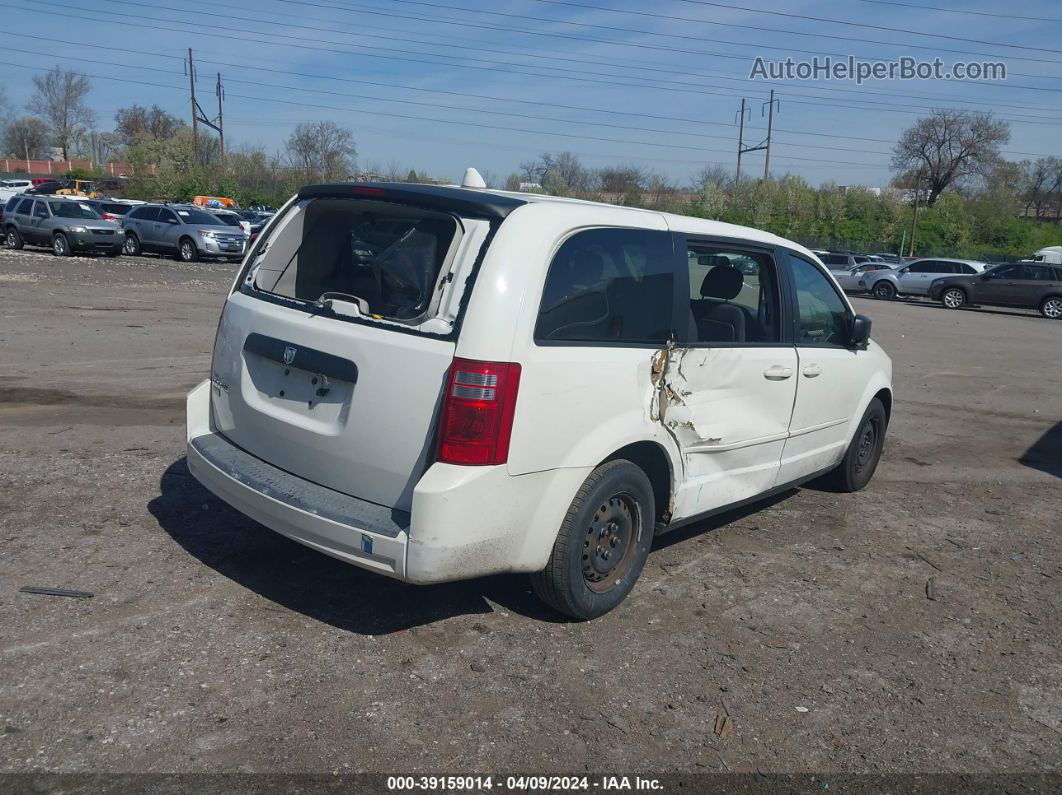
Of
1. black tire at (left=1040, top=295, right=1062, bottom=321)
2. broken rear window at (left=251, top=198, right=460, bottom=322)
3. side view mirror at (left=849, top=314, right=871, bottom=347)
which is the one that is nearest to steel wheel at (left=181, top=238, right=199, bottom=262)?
broken rear window at (left=251, top=198, right=460, bottom=322)

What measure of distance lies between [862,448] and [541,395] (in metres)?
3.88

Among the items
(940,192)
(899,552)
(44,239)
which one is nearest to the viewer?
(899,552)

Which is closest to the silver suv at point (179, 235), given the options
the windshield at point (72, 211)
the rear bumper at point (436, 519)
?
the windshield at point (72, 211)

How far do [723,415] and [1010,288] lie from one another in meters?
29.3

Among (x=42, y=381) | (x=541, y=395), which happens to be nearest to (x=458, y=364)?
(x=541, y=395)

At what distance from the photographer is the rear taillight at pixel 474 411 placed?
3537 mm

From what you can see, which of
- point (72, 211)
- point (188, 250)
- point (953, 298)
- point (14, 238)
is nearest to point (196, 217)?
point (188, 250)

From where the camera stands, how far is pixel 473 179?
5.12 m

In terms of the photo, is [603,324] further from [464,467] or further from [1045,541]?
[1045,541]

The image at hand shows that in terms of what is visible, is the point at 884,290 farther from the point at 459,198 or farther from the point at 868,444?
the point at 459,198

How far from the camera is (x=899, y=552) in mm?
5531

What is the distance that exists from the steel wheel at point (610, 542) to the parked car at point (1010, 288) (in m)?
29.0

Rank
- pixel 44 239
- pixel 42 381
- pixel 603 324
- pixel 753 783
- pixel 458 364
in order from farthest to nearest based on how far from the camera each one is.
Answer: pixel 44 239 < pixel 42 381 < pixel 603 324 < pixel 458 364 < pixel 753 783

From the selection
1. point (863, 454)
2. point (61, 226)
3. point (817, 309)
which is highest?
point (61, 226)
